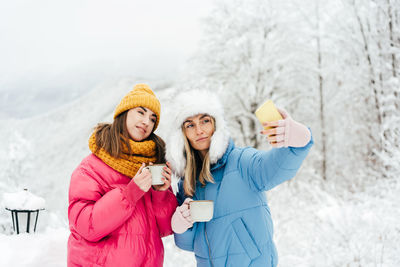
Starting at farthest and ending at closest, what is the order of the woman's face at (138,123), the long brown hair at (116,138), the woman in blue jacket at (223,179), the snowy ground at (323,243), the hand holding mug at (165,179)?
the snowy ground at (323,243) < the woman's face at (138,123) < the long brown hair at (116,138) < the hand holding mug at (165,179) < the woman in blue jacket at (223,179)

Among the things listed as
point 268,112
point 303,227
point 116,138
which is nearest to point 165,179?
point 116,138

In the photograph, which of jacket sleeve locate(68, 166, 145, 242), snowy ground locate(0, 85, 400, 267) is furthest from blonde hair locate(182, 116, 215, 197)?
snowy ground locate(0, 85, 400, 267)

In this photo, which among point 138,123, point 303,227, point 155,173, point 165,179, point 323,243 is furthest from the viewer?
point 303,227

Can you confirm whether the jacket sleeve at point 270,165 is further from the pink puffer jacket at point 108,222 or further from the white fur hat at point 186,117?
the pink puffer jacket at point 108,222

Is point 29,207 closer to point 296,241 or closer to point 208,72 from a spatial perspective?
point 296,241

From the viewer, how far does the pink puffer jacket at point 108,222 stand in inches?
64.9

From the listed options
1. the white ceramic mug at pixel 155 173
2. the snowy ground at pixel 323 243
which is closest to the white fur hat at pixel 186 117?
the white ceramic mug at pixel 155 173

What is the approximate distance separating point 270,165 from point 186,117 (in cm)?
72

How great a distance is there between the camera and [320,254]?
12.6 ft

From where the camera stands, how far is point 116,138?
1.96 m

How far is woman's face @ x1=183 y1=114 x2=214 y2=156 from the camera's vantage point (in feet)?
6.51

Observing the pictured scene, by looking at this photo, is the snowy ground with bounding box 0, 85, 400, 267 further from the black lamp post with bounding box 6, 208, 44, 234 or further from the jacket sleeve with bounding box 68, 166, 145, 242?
the jacket sleeve with bounding box 68, 166, 145, 242

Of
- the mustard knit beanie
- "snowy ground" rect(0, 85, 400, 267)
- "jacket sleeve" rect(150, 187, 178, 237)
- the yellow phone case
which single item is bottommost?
"snowy ground" rect(0, 85, 400, 267)

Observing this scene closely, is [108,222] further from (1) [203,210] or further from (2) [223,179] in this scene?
(2) [223,179]
